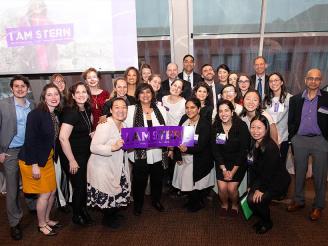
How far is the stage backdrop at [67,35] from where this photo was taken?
4.99 metres

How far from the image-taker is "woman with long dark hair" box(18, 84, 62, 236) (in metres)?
2.73

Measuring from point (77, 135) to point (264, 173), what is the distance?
1975mm

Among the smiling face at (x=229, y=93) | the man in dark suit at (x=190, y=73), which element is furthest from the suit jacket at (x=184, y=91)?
the smiling face at (x=229, y=93)

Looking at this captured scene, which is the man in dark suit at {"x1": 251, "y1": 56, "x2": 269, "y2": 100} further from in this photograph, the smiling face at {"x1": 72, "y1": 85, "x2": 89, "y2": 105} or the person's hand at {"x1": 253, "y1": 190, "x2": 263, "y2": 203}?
the smiling face at {"x1": 72, "y1": 85, "x2": 89, "y2": 105}

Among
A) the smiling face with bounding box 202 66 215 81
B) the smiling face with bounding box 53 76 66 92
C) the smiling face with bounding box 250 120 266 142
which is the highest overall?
the smiling face with bounding box 202 66 215 81

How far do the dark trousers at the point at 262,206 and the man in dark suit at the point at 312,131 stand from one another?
632 millimetres

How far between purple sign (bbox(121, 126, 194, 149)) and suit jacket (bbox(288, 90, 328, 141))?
1.18 meters

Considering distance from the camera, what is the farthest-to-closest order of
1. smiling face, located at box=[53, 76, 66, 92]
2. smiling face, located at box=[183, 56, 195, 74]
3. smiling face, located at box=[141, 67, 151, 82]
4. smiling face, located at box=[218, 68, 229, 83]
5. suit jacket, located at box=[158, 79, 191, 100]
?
smiling face, located at box=[183, 56, 195, 74]
smiling face, located at box=[218, 68, 229, 83]
smiling face, located at box=[141, 67, 151, 82]
suit jacket, located at box=[158, 79, 191, 100]
smiling face, located at box=[53, 76, 66, 92]

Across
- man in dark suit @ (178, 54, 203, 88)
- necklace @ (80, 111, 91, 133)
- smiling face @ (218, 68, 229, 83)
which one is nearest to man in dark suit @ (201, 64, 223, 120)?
smiling face @ (218, 68, 229, 83)

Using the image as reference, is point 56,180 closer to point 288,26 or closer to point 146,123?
point 146,123

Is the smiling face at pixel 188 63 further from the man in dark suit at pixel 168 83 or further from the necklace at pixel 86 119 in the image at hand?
the necklace at pixel 86 119

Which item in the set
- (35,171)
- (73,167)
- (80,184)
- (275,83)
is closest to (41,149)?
(35,171)

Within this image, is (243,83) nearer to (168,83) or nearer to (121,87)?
(168,83)

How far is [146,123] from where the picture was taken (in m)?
3.20
